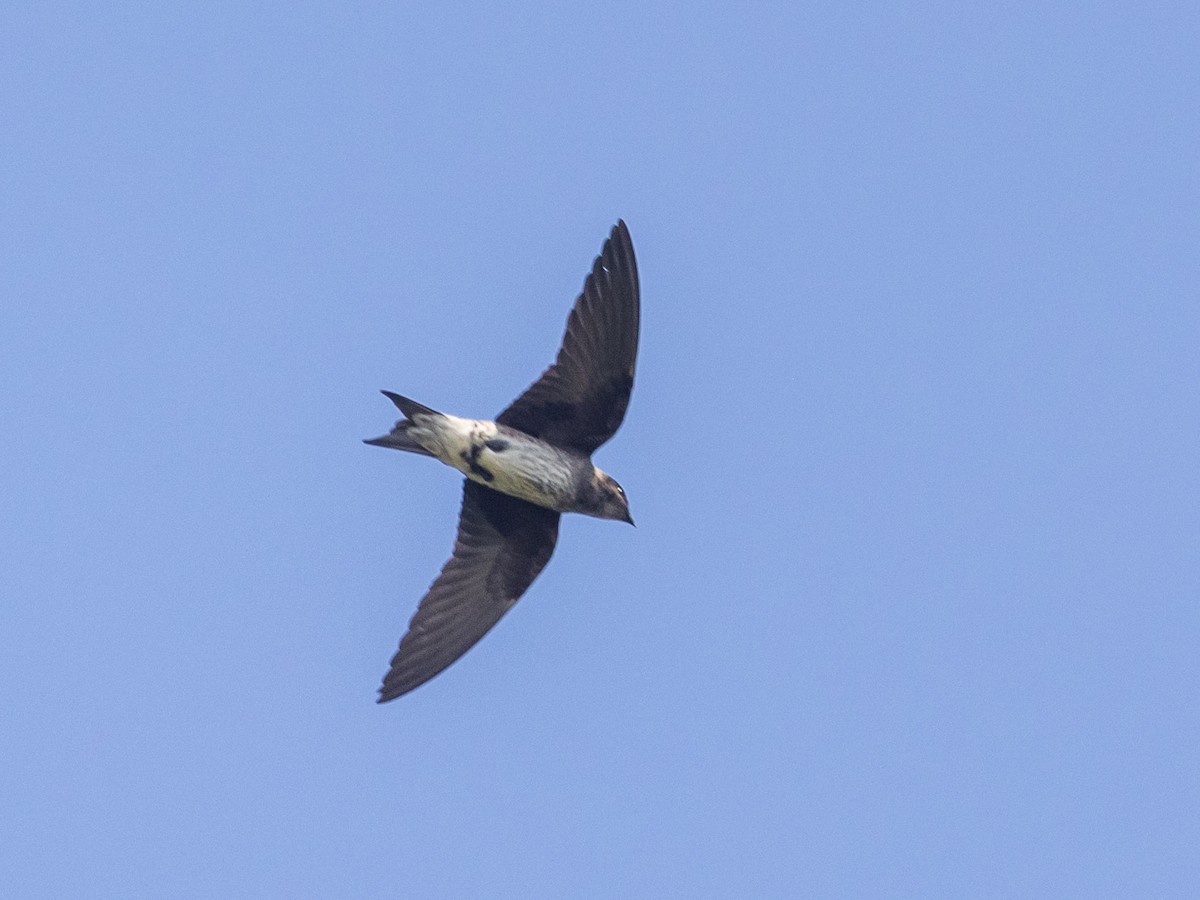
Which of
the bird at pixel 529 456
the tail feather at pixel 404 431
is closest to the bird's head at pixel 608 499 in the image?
the bird at pixel 529 456

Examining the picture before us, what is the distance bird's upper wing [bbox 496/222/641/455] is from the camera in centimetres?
1326

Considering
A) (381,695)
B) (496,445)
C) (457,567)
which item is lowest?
(381,695)

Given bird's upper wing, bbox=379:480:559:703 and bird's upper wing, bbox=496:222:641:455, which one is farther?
bird's upper wing, bbox=379:480:559:703

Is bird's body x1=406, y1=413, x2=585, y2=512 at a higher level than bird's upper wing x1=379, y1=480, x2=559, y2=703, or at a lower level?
higher

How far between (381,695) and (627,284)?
3.34 meters

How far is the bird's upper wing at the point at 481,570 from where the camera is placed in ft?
45.5

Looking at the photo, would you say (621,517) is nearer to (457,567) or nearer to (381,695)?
(457,567)

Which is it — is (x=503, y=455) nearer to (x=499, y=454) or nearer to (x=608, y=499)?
(x=499, y=454)

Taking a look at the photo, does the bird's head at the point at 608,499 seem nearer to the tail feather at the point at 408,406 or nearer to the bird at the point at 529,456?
the bird at the point at 529,456

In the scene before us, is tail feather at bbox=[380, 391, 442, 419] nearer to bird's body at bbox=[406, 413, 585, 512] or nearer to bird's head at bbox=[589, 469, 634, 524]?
bird's body at bbox=[406, 413, 585, 512]

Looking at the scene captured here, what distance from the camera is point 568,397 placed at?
1338cm

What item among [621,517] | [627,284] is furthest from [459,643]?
[627,284]

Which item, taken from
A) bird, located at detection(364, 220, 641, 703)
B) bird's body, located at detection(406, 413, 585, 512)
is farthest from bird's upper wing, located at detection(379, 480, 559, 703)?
bird's body, located at detection(406, 413, 585, 512)

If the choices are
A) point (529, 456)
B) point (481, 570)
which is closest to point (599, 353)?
point (529, 456)
